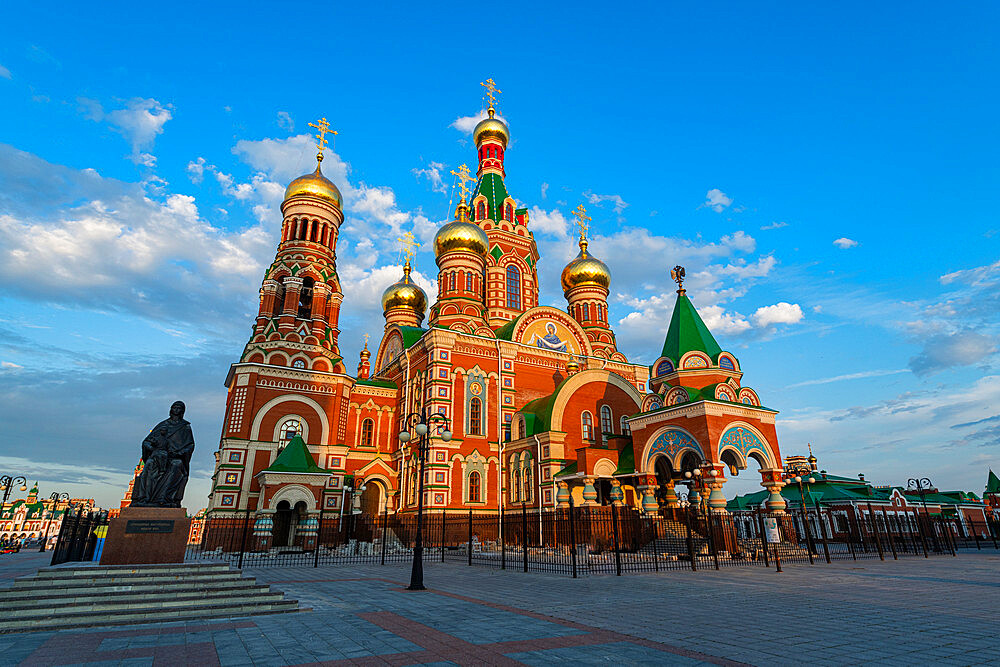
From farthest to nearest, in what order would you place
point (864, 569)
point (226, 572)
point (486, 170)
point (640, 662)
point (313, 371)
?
point (486, 170)
point (313, 371)
point (864, 569)
point (226, 572)
point (640, 662)

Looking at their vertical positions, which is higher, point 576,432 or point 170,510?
point 576,432

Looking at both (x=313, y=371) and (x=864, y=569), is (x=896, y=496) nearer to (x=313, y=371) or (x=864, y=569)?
(x=864, y=569)

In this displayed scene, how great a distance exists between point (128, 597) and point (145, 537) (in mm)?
1871

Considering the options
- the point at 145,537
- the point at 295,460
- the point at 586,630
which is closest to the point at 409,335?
the point at 295,460

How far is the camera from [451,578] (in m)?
13.2

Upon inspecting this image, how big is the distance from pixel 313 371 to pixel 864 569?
24270 mm

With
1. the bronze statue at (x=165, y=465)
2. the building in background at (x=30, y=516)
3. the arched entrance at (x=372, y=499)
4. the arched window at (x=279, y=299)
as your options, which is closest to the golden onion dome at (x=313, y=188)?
the arched window at (x=279, y=299)

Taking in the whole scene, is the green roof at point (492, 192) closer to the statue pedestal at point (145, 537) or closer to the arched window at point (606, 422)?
the arched window at point (606, 422)

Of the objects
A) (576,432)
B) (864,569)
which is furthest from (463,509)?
(864,569)

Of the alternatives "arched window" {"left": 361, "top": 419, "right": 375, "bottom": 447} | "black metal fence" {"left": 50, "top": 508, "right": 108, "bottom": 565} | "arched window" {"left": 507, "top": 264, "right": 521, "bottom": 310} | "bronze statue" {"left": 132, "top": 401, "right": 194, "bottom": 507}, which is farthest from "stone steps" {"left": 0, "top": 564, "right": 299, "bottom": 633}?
"arched window" {"left": 507, "top": 264, "right": 521, "bottom": 310}

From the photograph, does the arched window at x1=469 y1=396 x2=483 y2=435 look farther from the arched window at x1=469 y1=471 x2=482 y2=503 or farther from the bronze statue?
the bronze statue

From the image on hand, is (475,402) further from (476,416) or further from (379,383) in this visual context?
(379,383)

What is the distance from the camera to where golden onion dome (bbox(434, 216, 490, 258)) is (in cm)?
3325

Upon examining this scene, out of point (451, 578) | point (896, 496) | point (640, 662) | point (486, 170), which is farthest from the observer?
point (486, 170)
